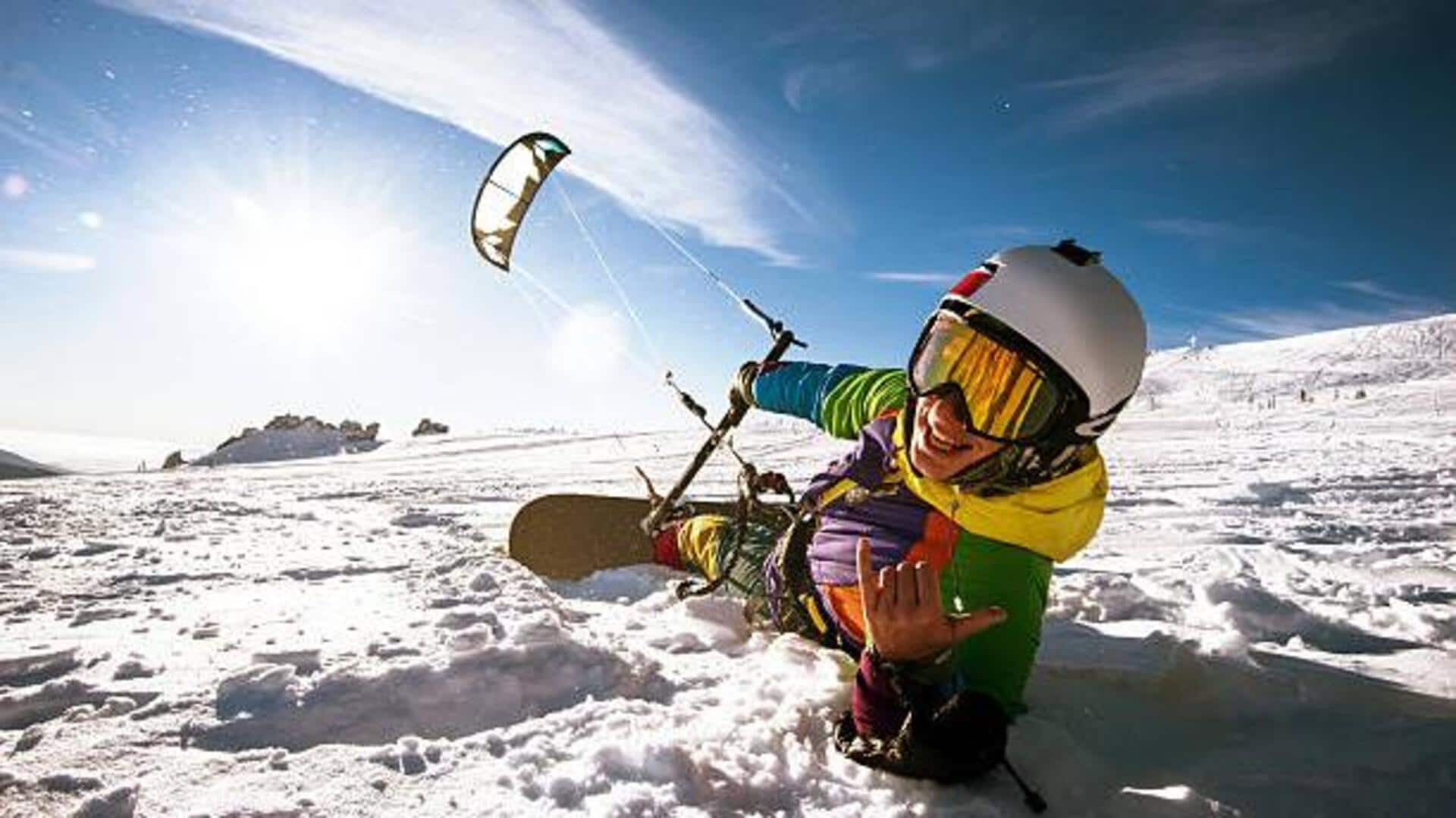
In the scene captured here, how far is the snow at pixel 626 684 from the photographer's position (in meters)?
1.82

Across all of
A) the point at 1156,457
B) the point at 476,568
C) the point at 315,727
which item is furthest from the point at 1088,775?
the point at 1156,457

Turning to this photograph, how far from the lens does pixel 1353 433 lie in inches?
580

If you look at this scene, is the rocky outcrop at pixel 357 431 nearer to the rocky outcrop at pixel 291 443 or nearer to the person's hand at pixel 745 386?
the rocky outcrop at pixel 291 443

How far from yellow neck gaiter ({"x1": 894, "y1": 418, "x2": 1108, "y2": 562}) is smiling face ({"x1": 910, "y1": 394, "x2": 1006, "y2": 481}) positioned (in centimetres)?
8

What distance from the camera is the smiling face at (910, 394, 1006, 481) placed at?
2186 mm

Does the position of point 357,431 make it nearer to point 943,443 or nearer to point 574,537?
point 574,537

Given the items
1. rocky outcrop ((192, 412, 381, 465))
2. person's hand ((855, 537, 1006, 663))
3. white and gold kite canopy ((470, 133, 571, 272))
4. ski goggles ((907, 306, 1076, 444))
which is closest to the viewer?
person's hand ((855, 537, 1006, 663))

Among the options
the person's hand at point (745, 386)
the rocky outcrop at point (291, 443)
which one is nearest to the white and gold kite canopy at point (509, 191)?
A: the person's hand at point (745, 386)

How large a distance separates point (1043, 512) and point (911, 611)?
0.65m

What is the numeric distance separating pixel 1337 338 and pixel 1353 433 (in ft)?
164

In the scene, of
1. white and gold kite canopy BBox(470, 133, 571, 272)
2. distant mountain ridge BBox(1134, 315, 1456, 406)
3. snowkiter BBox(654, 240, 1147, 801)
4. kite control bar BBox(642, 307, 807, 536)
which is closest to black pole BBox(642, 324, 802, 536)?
kite control bar BBox(642, 307, 807, 536)

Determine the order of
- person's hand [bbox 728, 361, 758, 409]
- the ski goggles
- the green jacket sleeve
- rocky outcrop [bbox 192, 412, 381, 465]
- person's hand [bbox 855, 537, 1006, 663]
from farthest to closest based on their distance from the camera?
1. rocky outcrop [bbox 192, 412, 381, 465]
2. person's hand [bbox 728, 361, 758, 409]
3. the green jacket sleeve
4. the ski goggles
5. person's hand [bbox 855, 537, 1006, 663]

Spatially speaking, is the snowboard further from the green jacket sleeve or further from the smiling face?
the smiling face

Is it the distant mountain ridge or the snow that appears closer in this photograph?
the snow
